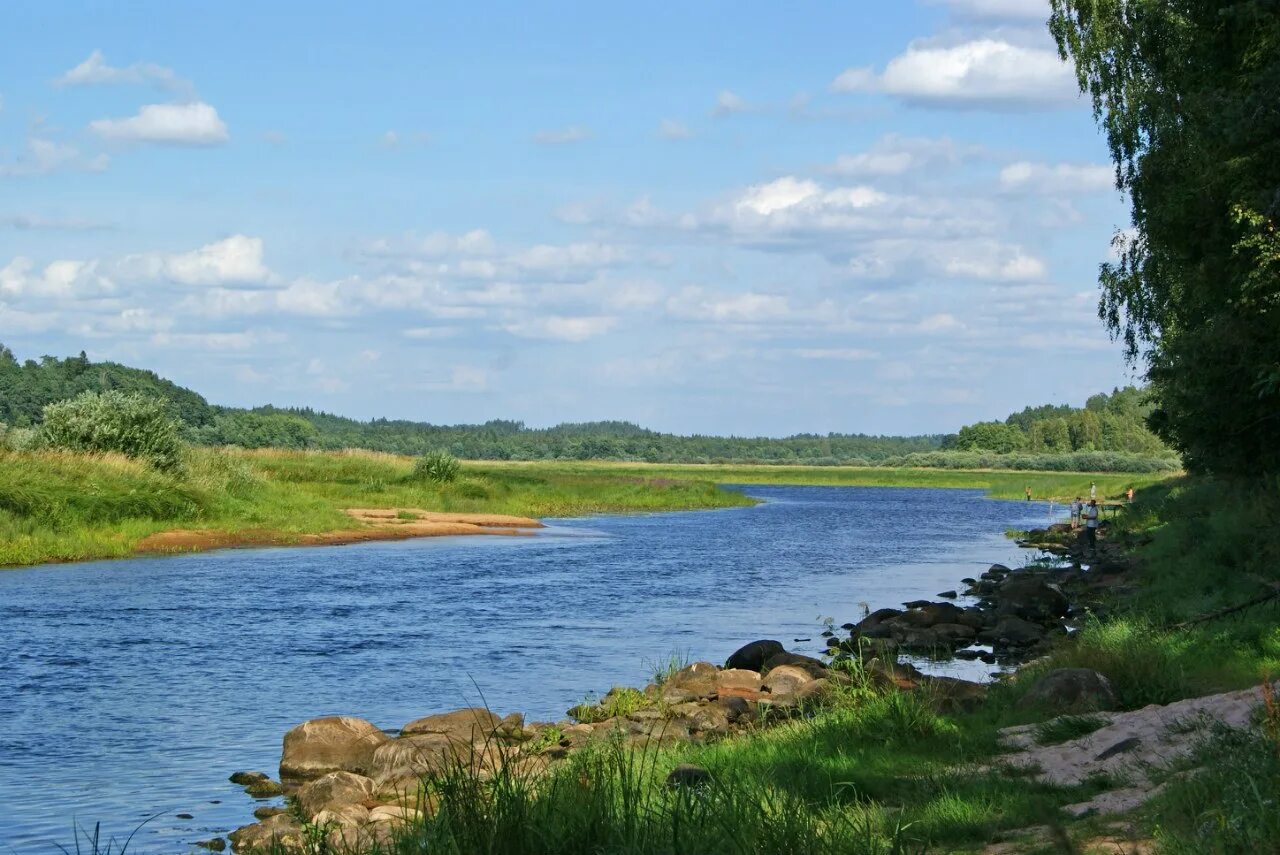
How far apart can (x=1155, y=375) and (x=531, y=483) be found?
5943cm

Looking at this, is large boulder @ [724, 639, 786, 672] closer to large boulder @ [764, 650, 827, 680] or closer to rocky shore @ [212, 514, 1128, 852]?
rocky shore @ [212, 514, 1128, 852]

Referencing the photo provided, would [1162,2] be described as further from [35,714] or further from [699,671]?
[35,714]

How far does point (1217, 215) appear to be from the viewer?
1928 cm

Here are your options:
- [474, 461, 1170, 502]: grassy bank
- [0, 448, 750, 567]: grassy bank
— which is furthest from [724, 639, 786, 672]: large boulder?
[474, 461, 1170, 502]: grassy bank

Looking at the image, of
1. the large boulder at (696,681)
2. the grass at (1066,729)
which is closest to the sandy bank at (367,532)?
the large boulder at (696,681)

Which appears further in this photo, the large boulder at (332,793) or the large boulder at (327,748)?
the large boulder at (327,748)

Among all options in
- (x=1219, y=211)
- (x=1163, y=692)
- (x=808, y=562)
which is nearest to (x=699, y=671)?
(x=1163, y=692)

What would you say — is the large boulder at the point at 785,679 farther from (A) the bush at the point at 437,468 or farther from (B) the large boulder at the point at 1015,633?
(A) the bush at the point at 437,468

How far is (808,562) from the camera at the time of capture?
45.1 meters

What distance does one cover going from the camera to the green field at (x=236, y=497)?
38.5 metres

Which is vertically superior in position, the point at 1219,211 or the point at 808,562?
the point at 1219,211

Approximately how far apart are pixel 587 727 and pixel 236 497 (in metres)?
37.3

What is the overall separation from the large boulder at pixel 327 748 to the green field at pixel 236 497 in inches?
945

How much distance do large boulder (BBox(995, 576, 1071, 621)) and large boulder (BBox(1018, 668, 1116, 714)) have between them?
12800 mm
